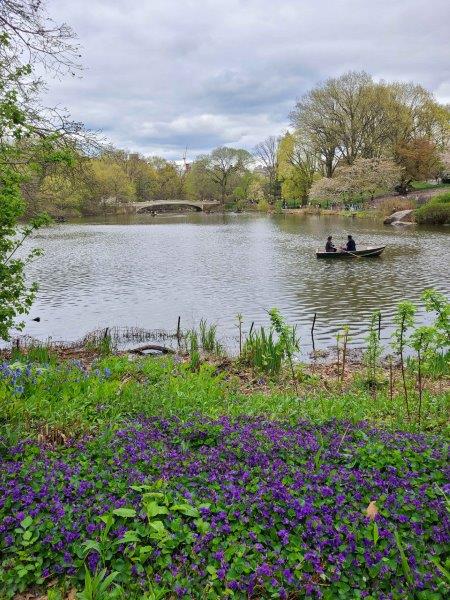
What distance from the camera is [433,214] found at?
48438 millimetres

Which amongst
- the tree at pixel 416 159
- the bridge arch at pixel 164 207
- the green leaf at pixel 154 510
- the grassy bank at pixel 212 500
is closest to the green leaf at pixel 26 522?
the grassy bank at pixel 212 500

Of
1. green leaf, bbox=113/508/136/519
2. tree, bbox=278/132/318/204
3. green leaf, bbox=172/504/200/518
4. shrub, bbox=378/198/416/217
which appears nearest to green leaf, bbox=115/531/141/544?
green leaf, bbox=113/508/136/519

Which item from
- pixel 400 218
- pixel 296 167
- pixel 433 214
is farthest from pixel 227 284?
pixel 296 167

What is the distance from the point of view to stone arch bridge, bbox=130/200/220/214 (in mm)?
101688

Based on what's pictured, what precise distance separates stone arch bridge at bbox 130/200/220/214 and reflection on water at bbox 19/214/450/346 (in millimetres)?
64230

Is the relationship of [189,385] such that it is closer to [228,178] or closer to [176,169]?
[228,178]

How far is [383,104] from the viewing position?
67688mm

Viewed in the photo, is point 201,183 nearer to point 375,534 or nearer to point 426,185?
point 426,185

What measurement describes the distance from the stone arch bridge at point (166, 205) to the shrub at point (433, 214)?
204 ft

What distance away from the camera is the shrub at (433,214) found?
47531 mm

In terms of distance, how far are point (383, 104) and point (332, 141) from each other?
8499mm

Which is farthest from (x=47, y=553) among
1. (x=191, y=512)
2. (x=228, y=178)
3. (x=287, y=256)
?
(x=228, y=178)

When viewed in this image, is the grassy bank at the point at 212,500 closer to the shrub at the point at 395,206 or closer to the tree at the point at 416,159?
the shrub at the point at 395,206

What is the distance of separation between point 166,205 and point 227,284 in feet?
297
